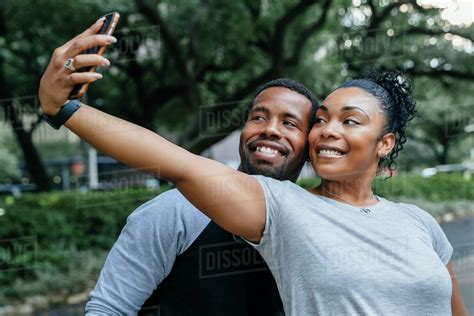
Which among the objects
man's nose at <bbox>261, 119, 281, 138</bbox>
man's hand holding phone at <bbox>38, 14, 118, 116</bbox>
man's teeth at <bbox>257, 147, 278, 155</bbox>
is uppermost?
man's hand holding phone at <bbox>38, 14, 118, 116</bbox>

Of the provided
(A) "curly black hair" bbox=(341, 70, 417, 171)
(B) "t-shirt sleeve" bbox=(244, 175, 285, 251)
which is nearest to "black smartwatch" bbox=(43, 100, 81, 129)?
(B) "t-shirt sleeve" bbox=(244, 175, 285, 251)

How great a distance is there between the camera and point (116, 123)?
51.8 inches

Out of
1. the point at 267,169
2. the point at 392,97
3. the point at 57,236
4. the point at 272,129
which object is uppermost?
the point at 392,97

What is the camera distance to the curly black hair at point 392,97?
1.70m

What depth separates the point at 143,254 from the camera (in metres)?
1.67

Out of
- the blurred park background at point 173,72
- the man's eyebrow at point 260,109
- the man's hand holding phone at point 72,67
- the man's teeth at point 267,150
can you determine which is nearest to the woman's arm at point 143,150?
the man's hand holding phone at point 72,67

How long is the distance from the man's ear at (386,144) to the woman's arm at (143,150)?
0.48 meters

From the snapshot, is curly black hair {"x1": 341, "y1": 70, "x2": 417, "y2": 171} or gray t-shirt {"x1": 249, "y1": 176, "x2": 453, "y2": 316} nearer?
gray t-shirt {"x1": 249, "y1": 176, "x2": 453, "y2": 316}

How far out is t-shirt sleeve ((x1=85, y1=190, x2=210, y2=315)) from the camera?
5.46ft

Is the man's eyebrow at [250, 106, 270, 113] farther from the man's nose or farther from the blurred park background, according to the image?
the blurred park background

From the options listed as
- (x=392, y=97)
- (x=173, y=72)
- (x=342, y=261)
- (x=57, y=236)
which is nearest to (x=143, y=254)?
(x=342, y=261)

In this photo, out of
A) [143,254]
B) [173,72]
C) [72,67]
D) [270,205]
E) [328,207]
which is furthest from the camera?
[173,72]

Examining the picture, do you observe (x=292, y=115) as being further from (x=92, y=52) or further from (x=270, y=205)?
(x=92, y=52)

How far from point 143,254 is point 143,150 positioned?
48 centimetres
